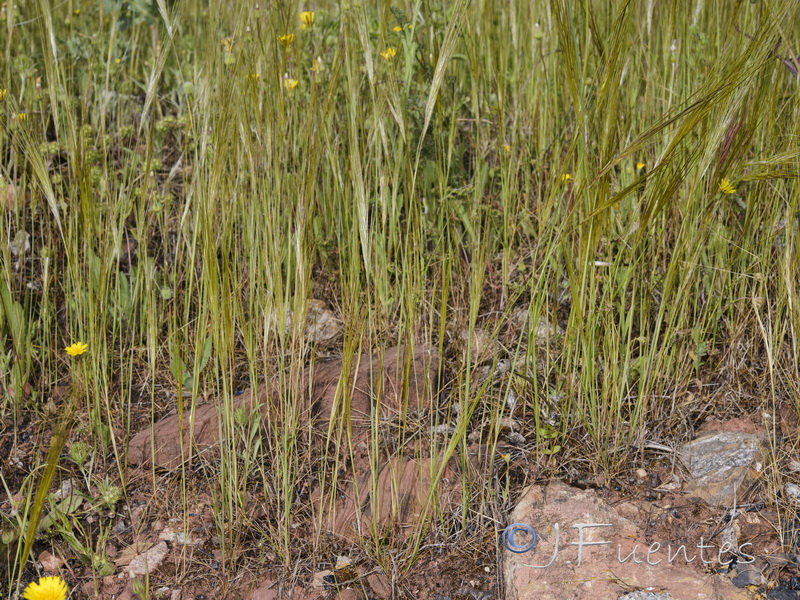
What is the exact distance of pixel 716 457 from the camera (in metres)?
1.58

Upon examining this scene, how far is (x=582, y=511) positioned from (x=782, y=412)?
1.87 feet

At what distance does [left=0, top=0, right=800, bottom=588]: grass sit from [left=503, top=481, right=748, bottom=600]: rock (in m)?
0.08

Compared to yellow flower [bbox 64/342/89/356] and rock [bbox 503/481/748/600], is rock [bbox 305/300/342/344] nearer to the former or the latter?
yellow flower [bbox 64/342/89/356]

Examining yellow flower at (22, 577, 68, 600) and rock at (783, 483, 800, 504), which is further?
rock at (783, 483, 800, 504)

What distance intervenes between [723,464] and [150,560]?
1214 millimetres

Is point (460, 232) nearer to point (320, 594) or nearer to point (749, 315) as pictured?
point (749, 315)

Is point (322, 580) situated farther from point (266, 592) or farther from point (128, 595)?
point (128, 595)

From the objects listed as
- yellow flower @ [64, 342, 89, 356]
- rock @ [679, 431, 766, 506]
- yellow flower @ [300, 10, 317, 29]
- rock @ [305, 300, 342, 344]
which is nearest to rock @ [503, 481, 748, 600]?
rock @ [679, 431, 766, 506]

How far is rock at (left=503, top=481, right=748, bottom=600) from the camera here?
134cm

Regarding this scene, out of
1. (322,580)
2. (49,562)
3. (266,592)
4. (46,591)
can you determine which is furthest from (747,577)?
(49,562)

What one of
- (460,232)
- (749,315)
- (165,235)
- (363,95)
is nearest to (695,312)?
(749,315)

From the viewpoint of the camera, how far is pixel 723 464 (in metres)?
1.56

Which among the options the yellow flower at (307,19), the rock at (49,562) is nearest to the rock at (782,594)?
the rock at (49,562)

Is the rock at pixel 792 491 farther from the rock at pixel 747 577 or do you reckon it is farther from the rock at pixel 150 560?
the rock at pixel 150 560
